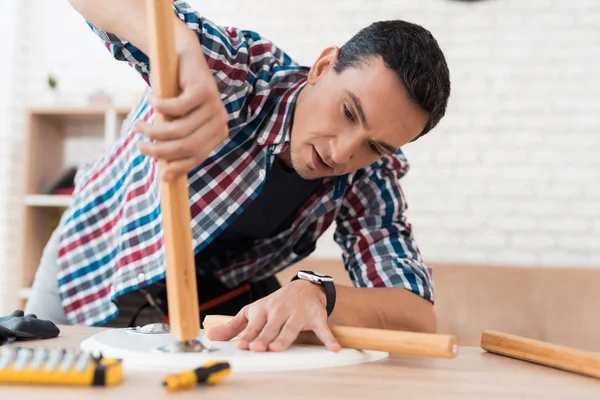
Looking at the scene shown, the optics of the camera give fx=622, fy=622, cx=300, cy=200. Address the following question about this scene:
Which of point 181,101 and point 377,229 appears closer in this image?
point 181,101

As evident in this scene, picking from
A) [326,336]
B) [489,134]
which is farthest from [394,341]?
[489,134]

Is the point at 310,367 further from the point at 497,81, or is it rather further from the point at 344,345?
the point at 497,81

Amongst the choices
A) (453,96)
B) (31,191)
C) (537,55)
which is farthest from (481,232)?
(31,191)

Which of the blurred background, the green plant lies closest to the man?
the blurred background

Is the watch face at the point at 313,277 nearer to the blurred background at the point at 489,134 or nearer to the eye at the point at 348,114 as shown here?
the eye at the point at 348,114

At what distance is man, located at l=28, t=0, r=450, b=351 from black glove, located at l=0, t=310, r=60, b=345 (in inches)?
10.8

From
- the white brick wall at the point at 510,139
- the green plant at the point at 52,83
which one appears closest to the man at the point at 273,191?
the white brick wall at the point at 510,139

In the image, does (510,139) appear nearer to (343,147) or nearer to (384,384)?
(343,147)

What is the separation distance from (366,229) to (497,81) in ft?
6.15

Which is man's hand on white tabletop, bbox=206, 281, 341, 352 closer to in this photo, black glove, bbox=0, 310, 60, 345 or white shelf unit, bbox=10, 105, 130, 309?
black glove, bbox=0, 310, 60, 345

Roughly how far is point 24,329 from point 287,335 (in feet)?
1.19

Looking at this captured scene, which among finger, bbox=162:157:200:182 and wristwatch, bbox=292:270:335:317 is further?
wristwatch, bbox=292:270:335:317

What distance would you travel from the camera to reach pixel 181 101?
2.00 feet

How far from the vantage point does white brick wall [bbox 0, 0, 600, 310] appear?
2900 millimetres
